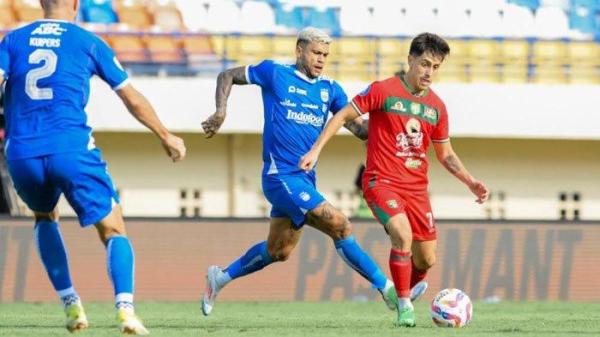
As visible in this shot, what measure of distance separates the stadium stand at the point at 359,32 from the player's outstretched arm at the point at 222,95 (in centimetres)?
1001

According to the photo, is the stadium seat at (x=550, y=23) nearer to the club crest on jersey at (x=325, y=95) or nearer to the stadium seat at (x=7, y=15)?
the stadium seat at (x=7, y=15)

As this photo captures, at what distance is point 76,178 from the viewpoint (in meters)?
8.76

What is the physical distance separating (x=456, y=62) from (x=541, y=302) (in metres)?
6.41

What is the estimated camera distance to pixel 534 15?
24.3 m

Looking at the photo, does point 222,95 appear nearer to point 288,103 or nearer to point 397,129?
point 288,103

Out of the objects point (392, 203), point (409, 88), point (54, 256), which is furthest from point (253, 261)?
point (54, 256)

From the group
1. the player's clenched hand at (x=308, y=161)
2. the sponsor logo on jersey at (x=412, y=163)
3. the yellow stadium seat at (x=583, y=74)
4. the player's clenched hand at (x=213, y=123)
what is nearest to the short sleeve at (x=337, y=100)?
the sponsor logo on jersey at (x=412, y=163)

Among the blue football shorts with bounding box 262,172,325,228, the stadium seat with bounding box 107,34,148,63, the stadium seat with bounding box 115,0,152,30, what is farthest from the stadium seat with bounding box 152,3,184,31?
the blue football shorts with bounding box 262,172,325,228

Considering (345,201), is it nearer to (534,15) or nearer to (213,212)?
(213,212)

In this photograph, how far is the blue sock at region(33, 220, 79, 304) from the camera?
9.49m

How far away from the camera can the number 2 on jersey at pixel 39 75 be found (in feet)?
29.0

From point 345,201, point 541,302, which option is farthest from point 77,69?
point 345,201

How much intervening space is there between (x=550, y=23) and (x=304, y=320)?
13329 mm

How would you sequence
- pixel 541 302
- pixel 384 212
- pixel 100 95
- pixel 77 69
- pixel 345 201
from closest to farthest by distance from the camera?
pixel 77 69
pixel 384 212
pixel 541 302
pixel 100 95
pixel 345 201
